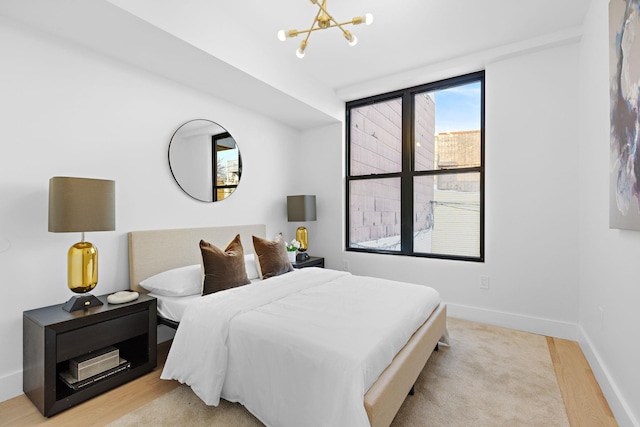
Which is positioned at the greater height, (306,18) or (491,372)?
(306,18)

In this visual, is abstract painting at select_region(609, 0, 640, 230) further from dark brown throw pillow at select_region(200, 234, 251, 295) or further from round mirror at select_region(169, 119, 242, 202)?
round mirror at select_region(169, 119, 242, 202)

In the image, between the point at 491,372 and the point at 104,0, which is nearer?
the point at 104,0

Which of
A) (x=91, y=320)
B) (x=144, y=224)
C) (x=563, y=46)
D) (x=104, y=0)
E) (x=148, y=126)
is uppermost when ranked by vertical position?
(x=563, y=46)

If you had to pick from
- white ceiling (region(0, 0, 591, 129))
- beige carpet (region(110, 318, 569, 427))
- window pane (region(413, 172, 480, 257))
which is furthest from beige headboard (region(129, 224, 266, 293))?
window pane (region(413, 172, 480, 257))

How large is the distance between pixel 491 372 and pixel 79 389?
9.14 ft

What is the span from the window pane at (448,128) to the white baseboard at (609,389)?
6.45ft

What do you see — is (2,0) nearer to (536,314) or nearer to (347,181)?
(347,181)

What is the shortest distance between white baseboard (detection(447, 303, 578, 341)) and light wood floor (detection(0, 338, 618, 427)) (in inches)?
22.0

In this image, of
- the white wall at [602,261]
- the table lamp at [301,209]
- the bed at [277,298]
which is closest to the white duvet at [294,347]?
the bed at [277,298]

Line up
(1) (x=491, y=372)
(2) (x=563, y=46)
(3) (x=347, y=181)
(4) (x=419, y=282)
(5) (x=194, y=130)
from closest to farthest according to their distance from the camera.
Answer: (1) (x=491, y=372)
(2) (x=563, y=46)
(5) (x=194, y=130)
(4) (x=419, y=282)
(3) (x=347, y=181)

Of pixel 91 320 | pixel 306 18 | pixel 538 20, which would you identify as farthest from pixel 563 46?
pixel 91 320

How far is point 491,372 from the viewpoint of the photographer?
2291 mm

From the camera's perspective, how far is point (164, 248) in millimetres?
2777

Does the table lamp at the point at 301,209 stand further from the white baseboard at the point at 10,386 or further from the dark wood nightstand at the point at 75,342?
the white baseboard at the point at 10,386
